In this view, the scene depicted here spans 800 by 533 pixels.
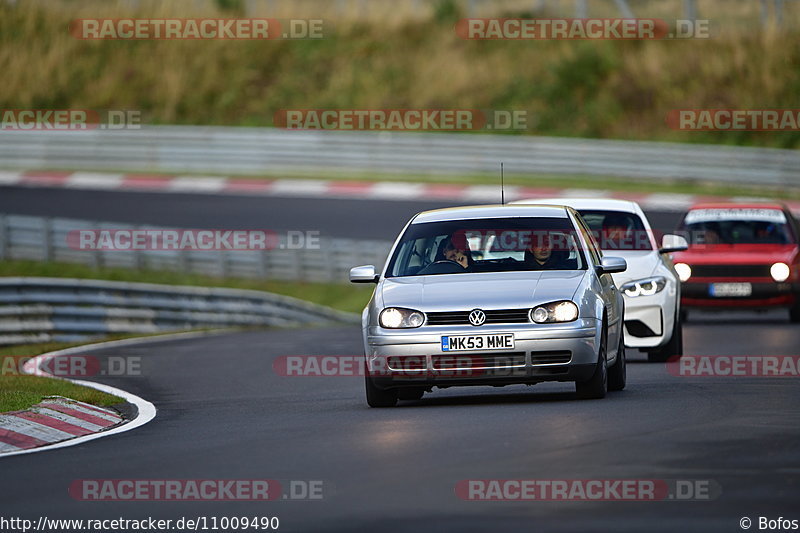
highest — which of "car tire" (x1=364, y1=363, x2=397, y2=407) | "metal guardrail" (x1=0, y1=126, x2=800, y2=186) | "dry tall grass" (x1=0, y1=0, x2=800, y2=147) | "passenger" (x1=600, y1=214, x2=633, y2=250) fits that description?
"dry tall grass" (x1=0, y1=0, x2=800, y2=147)

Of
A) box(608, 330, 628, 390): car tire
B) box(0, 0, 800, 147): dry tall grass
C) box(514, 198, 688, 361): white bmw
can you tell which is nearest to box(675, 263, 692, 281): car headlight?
box(514, 198, 688, 361): white bmw

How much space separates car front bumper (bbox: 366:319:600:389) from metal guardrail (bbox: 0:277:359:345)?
47.5ft

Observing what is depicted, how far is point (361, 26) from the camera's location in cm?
5812

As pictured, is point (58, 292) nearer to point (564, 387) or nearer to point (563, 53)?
point (564, 387)

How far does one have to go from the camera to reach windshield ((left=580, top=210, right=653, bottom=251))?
17.3 meters

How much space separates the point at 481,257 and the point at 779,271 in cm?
968

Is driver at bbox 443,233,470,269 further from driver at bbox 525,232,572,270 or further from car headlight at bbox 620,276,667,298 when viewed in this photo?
car headlight at bbox 620,276,667,298

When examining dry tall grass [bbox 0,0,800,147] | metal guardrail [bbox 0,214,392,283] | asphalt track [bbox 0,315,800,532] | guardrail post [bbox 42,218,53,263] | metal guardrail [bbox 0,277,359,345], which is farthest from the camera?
dry tall grass [bbox 0,0,800,147]

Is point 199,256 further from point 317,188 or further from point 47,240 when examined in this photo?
point 317,188

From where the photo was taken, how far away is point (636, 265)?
16.8 m

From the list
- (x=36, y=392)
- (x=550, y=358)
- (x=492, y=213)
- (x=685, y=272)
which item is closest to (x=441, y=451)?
(x=550, y=358)

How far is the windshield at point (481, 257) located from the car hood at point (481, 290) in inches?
7.4

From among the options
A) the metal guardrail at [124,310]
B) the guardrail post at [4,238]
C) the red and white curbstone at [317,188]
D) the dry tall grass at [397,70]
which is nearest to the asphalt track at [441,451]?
the metal guardrail at [124,310]

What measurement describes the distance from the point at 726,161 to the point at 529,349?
31.0m
